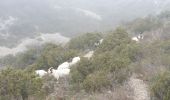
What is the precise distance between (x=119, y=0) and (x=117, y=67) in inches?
5355

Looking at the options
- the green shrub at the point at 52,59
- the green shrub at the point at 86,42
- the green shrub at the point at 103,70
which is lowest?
the green shrub at the point at 103,70

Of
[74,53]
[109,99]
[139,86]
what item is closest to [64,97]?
[109,99]

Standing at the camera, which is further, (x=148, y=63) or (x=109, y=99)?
Result: (x=148, y=63)

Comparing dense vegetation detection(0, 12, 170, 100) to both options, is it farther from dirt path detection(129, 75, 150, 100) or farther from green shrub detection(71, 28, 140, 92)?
dirt path detection(129, 75, 150, 100)

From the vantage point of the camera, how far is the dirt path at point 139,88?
954cm

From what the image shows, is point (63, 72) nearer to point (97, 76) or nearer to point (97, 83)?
point (97, 76)

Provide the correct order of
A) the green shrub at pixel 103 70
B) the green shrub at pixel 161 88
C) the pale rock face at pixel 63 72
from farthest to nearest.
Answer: the pale rock face at pixel 63 72 < the green shrub at pixel 103 70 < the green shrub at pixel 161 88

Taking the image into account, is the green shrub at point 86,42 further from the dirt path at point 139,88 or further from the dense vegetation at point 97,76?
the dirt path at point 139,88

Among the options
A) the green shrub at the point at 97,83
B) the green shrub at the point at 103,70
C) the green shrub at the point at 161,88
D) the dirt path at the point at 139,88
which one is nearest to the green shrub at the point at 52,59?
the green shrub at the point at 103,70

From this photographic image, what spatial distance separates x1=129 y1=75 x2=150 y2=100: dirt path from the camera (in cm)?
954

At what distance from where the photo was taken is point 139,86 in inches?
418

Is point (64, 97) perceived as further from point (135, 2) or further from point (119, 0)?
point (119, 0)

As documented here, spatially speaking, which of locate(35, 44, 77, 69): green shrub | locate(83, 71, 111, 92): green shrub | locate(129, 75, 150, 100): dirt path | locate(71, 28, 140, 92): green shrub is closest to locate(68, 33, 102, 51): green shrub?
locate(35, 44, 77, 69): green shrub

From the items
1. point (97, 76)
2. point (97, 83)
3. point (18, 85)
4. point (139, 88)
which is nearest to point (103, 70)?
point (97, 76)
